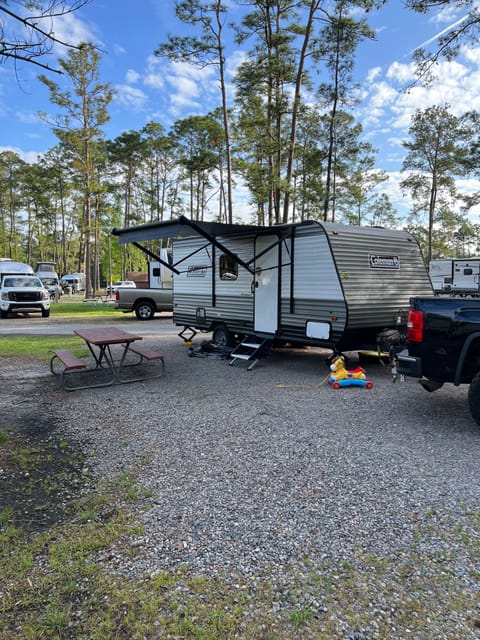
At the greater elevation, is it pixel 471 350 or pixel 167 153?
pixel 167 153

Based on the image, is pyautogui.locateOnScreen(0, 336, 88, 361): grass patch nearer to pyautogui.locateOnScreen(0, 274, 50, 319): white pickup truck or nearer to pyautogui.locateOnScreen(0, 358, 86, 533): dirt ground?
pyautogui.locateOnScreen(0, 358, 86, 533): dirt ground

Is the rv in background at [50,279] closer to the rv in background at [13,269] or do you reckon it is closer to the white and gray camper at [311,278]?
the rv in background at [13,269]

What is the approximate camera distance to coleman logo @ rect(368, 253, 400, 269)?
7.65 m

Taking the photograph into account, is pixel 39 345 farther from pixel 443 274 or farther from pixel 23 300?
pixel 443 274

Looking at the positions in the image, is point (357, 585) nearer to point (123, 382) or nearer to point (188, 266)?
point (123, 382)

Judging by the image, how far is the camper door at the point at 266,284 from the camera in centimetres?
834

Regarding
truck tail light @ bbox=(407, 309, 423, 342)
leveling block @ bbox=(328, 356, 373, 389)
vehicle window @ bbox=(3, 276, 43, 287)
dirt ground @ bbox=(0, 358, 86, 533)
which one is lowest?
dirt ground @ bbox=(0, 358, 86, 533)

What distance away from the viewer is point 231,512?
300 cm

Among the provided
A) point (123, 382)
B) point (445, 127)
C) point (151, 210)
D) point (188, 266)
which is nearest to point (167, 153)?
point (151, 210)

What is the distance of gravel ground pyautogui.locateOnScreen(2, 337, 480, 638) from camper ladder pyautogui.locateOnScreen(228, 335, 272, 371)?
141cm

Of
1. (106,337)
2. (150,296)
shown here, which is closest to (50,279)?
(150,296)

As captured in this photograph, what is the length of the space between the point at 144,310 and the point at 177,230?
1116 centimetres

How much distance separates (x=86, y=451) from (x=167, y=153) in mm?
36125

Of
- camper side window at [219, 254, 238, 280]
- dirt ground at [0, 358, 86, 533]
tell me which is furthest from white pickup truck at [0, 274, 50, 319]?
dirt ground at [0, 358, 86, 533]
